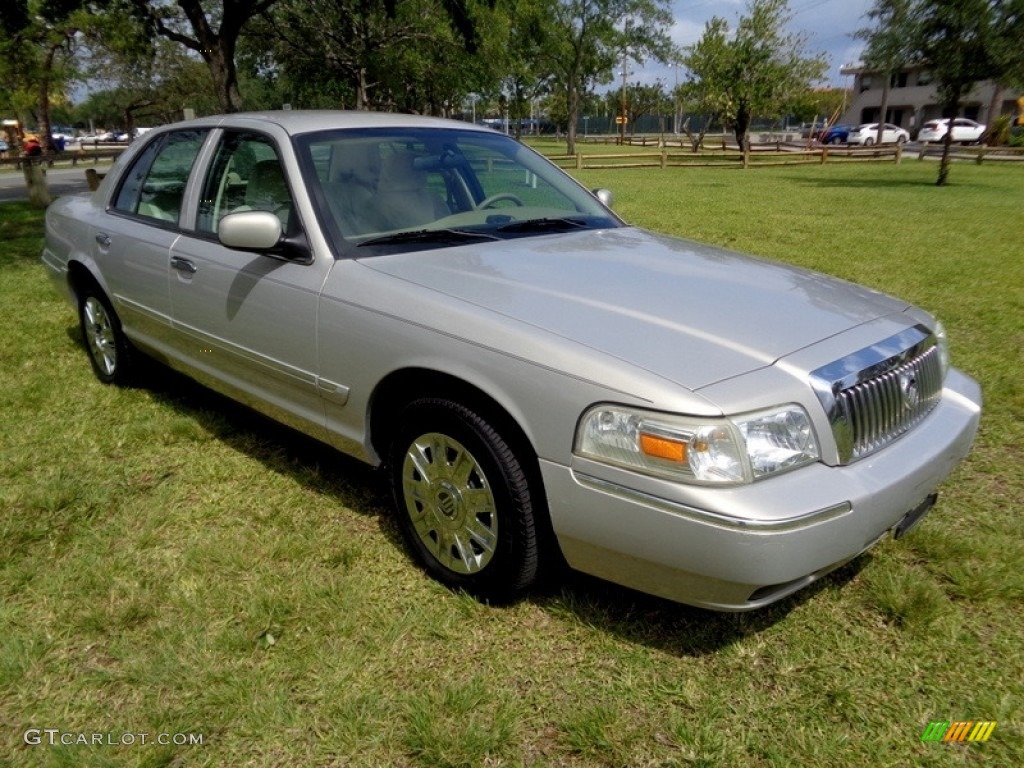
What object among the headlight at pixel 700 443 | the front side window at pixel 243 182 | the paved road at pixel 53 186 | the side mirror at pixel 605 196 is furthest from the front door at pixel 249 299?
the paved road at pixel 53 186

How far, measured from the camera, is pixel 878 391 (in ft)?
7.91

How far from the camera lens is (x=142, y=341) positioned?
4.23 m

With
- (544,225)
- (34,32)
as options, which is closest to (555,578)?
(544,225)

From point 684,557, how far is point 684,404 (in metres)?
0.41

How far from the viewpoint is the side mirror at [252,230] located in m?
2.90

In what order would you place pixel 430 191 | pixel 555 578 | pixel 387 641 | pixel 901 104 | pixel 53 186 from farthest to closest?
pixel 901 104, pixel 53 186, pixel 430 191, pixel 555 578, pixel 387 641

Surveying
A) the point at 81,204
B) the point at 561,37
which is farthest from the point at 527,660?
the point at 561,37

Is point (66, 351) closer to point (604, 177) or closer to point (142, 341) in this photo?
point (142, 341)

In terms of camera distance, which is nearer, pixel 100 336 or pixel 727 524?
pixel 727 524

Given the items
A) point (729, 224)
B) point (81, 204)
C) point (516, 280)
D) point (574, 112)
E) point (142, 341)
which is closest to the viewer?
point (516, 280)

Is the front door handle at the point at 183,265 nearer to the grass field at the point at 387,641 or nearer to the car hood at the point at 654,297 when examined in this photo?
the grass field at the point at 387,641

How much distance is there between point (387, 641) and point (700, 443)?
4.04ft

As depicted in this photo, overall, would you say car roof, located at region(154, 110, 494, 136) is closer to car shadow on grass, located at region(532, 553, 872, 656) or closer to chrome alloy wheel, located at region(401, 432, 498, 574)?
chrome alloy wheel, located at region(401, 432, 498, 574)

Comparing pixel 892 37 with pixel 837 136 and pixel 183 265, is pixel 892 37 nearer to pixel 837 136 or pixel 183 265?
pixel 183 265
